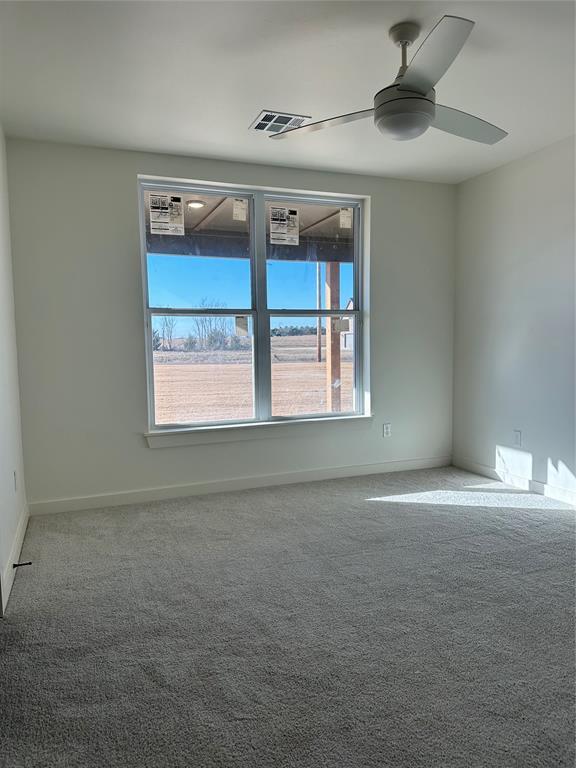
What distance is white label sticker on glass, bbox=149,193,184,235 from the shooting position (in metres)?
3.74

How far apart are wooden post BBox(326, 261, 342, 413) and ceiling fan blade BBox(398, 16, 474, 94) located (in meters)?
2.20

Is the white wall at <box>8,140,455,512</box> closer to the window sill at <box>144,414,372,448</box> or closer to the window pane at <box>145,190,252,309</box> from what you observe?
the window sill at <box>144,414,372,448</box>

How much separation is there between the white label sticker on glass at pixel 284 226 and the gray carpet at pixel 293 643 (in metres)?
2.28

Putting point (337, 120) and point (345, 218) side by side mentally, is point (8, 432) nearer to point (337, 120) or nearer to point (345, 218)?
point (337, 120)

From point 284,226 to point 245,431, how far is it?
5.74 feet

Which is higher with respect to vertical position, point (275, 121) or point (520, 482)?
point (275, 121)

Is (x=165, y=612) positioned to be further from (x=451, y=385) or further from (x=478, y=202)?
(x=478, y=202)

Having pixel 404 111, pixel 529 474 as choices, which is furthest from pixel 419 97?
pixel 529 474

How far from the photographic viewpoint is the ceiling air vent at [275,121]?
2.96 meters

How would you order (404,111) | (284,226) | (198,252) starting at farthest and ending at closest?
(284,226)
(198,252)
(404,111)

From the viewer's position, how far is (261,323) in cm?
406

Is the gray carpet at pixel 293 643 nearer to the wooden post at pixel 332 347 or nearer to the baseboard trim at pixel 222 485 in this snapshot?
the baseboard trim at pixel 222 485

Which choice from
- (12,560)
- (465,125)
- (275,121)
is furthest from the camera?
(275,121)

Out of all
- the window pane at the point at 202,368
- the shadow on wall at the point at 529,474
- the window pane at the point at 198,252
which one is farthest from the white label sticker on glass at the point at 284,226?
the shadow on wall at the point at 529,474
